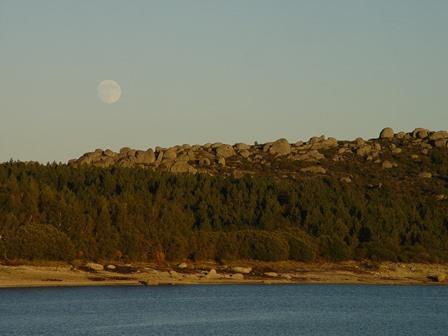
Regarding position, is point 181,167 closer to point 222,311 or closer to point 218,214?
point 218,214

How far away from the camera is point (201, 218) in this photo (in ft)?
397

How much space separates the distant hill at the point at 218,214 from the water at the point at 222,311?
40.6ft

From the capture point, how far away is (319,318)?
76.0 meters

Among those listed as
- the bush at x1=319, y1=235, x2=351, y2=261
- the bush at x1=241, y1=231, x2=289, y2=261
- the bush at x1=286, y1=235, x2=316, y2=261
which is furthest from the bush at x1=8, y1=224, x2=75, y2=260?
the bush at x1=319, y1=235, x2=351, y2=261

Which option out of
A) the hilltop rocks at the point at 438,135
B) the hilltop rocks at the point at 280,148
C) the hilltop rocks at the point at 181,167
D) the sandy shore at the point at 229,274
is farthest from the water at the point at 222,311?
the hilltop rocks at the point at 438,135

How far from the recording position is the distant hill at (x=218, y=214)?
10775 cm

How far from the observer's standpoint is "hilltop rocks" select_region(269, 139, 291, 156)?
569ft

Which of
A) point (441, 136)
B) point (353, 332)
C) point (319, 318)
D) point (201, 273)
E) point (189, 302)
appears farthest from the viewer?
point (441, 136)

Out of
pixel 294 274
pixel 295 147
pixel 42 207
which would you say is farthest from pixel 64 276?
pixel 295 147

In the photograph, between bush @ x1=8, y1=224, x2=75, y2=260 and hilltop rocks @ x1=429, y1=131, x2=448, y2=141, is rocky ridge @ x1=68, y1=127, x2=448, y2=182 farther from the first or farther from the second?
bush @ x1=8, y1=224, x2=75, y2=260

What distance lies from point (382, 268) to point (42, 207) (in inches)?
1525

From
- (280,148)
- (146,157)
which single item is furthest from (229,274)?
(280,148)

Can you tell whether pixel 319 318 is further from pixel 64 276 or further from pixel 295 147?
pixel 295 147

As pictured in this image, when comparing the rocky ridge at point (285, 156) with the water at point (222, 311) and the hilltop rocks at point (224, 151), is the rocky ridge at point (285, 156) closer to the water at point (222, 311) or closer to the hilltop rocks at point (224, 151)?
the hilltop rocks at point (224, 151)
